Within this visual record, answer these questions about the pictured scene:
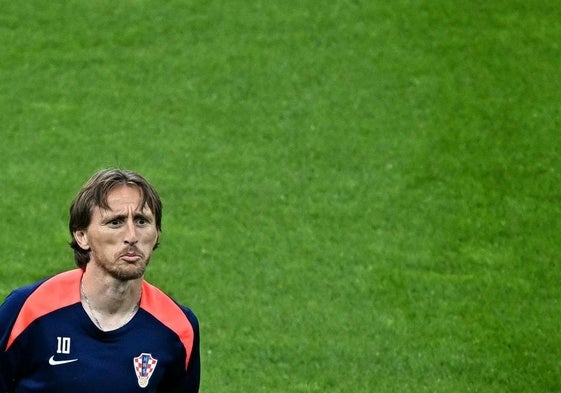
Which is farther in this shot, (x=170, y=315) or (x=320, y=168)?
(x=320, y=168)

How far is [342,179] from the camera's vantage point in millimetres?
11109

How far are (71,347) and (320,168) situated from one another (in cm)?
618

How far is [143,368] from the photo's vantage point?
17.3 feet

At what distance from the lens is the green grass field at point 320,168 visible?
927 cm

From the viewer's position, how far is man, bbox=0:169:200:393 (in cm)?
520

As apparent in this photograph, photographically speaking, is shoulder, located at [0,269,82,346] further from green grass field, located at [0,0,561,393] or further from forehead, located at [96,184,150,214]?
green grass field, located at [0,0,561,393]

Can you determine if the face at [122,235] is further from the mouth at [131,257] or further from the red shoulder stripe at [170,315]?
the red shoulder stripe at [170,315]

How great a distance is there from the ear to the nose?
23 centimetres

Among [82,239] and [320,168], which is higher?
[82,239]

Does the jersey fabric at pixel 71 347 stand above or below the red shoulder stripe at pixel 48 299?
below

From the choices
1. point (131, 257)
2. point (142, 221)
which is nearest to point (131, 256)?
point (131, 257)

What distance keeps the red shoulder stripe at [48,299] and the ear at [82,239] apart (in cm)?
14

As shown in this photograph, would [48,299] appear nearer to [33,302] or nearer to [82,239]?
[33,302]

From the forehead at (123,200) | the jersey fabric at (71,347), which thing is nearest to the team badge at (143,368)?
the jersey fabric at (71,347)
